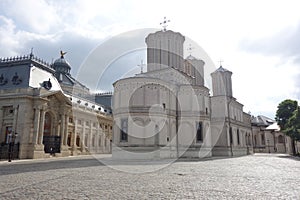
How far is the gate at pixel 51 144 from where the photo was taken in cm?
3938

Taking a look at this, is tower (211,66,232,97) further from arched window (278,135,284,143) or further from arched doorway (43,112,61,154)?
arched doorway (43,112,61,154)

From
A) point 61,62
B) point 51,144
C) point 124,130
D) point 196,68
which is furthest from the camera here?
point 61,62

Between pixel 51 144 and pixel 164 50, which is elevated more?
pixel 164 50

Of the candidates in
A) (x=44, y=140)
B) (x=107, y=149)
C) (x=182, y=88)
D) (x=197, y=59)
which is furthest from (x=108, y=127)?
(x=182, y=88)

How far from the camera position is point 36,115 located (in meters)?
37.0

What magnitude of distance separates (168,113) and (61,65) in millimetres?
48982

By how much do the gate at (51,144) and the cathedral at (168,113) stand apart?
14.6 m

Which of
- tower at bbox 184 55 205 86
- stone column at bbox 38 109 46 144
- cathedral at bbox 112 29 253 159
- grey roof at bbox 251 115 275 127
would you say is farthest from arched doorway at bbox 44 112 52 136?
grey roof at bbox 251 115 275 127

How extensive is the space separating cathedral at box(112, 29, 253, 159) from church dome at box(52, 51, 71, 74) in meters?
38.4

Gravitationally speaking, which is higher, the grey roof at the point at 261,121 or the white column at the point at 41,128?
the grey roof at the point at 261,121

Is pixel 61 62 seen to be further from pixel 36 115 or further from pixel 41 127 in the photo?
pixel 41 127

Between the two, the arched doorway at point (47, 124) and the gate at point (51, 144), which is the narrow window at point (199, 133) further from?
the arched doorway at point (47, 124)

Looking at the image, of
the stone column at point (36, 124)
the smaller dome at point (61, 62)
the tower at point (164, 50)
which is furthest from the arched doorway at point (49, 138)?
the smaller dome at point (61, 62)

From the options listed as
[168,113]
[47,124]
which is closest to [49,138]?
[47,124]
